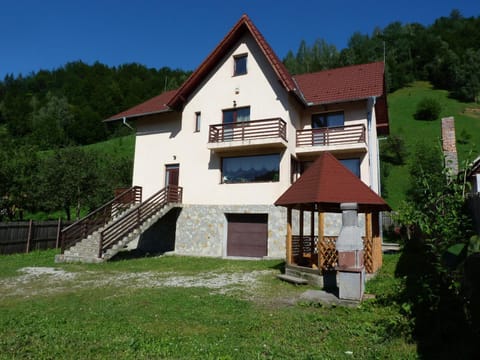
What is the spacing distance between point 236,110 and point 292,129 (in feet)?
11.2

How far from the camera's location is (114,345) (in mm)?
4992

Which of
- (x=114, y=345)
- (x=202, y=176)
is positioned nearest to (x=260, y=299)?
(x=114, y=345)

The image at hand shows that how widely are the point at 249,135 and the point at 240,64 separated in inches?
187

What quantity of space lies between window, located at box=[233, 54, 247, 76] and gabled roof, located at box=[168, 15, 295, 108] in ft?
2.62

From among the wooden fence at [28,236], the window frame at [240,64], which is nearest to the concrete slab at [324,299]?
the window frame at [240,64]

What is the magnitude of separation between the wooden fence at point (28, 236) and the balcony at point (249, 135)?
11107 millimetres

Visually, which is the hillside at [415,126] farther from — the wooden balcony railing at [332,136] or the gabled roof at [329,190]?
the gabled roof at [329,190]

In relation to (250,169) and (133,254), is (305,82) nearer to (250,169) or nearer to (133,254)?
(250,169)

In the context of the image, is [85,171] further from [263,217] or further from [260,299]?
[260,299]

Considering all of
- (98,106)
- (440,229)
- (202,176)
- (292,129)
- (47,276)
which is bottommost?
(47,276)

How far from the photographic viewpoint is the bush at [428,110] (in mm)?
54312

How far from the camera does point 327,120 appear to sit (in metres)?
18.4

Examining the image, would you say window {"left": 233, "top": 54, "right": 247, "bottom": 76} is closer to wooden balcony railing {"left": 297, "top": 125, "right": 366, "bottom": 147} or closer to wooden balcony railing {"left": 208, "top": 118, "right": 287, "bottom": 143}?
wooden balcony railing {"left": 208, "top": 118, "right": 287, "bottom": 143}

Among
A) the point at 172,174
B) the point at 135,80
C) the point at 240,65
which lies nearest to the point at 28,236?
the point at 172,174
